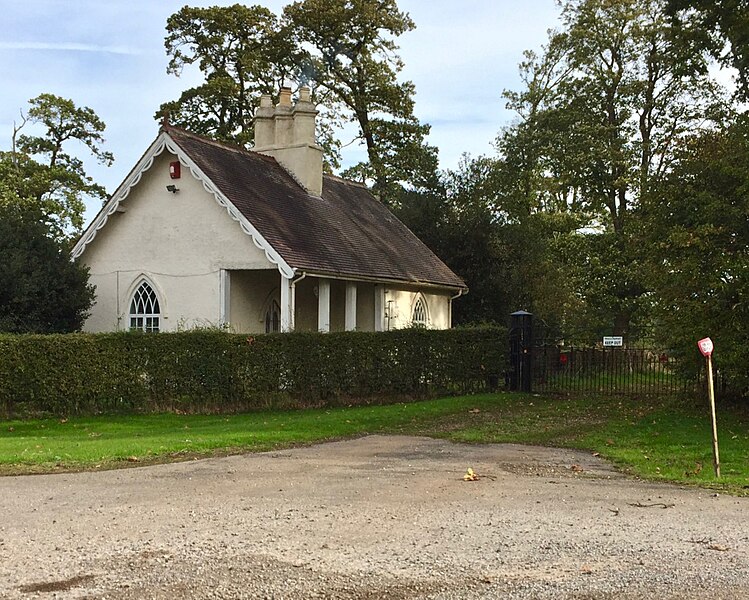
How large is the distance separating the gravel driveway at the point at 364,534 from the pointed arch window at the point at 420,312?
17475mm

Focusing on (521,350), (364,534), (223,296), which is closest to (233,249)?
(223,296)

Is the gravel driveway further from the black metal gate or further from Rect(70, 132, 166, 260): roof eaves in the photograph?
Rect(70, 132, 166, 260): roof eaves

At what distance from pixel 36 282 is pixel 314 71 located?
79.4ft

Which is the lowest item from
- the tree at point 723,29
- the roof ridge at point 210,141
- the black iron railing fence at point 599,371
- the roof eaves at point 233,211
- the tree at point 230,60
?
the black iron railing fence at point 599,371

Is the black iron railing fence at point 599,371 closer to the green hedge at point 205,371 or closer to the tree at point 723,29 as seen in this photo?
the green hedge at point 205,371

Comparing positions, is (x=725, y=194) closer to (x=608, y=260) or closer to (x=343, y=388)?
(x=343, y=388)

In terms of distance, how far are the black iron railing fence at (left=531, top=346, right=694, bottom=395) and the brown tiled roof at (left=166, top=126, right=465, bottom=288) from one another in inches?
217

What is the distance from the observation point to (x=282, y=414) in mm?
17734

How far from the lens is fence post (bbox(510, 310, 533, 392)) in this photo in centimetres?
2205

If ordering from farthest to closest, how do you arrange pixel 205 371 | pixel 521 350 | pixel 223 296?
pixel 521 350 → pixel 223 296 → pixel 205 371

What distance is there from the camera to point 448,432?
14.8 metres

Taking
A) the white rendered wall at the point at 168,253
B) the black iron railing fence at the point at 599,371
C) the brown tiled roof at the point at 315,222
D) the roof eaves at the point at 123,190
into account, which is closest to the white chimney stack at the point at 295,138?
the brown tiled roof at the point at 315,222

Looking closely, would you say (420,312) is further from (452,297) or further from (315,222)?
(315,222)

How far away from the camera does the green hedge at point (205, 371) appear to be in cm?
1691
